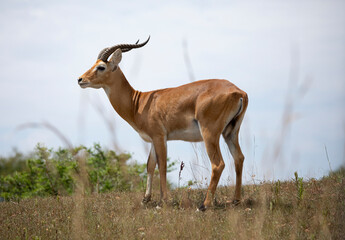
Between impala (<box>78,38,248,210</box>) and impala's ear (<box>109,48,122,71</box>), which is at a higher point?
impala's ear (<box>109,48,122,71</box>)

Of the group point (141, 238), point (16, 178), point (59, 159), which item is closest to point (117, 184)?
point (59, 159)

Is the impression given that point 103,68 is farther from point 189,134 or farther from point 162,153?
point 189,134

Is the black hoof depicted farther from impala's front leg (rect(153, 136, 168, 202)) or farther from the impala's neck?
the impala's neck

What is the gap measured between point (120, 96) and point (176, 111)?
6.10 ft

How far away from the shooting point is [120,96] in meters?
10.4

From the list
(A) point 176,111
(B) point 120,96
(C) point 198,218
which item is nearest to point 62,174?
(B) point 120,96

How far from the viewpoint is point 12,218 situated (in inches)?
341

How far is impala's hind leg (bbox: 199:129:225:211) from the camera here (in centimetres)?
823

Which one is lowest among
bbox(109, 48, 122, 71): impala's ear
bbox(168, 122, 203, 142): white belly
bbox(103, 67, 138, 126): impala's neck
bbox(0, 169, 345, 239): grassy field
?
bbox(0, 169, 345, 239): grassy field

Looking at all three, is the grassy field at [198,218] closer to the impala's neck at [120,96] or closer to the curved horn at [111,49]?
the impala's neck at [120,96]

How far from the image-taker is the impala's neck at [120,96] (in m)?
10.2

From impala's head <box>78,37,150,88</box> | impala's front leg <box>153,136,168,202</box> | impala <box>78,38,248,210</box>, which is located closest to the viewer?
impala <box>78,38,248,210</box>

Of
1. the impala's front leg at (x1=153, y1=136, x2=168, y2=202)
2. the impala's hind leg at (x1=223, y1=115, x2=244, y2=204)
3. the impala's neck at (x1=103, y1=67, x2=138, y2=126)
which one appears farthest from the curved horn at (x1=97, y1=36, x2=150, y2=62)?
the impala's hind leg at (x1=223, y1=115, x2=244, y2=204)

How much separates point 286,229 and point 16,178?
448 inches
